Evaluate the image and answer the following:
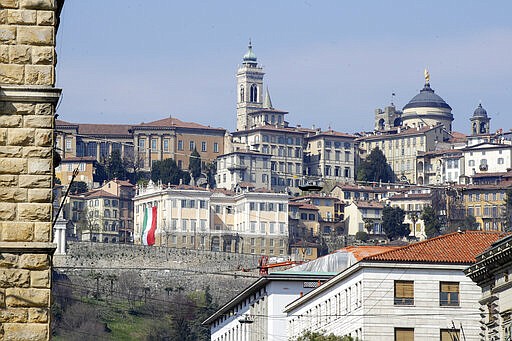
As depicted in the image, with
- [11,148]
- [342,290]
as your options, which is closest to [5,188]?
[11,148]

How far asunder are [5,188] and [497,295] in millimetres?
26194

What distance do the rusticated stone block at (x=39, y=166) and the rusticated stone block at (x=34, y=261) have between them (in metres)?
0.87

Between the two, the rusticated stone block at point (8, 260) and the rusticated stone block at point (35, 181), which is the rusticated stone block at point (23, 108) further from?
the rusticated stone block at point (8, 260)

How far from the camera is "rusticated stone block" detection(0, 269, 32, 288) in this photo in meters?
18.9

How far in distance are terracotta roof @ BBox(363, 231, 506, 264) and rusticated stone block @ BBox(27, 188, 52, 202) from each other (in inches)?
1566

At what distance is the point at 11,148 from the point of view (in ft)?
62.6

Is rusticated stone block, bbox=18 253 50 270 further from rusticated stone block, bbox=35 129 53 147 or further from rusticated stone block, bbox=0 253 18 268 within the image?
rusticated stone block, bbox=35 129 53 147

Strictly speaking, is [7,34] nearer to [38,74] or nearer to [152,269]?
[38,74]

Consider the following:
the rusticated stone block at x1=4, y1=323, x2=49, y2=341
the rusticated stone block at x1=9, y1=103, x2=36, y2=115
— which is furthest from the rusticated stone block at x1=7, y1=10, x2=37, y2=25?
the rusticated stone block at x1=4, y1=323, x2=49, y2=341

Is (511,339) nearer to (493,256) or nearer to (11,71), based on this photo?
(493,256)

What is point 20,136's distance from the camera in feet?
62.7

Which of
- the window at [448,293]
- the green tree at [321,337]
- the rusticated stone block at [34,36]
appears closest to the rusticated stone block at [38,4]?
the rusticated stone block at [34,36]

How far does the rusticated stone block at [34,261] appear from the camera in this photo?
18953 mm

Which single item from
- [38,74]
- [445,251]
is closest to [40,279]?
[38,74]
